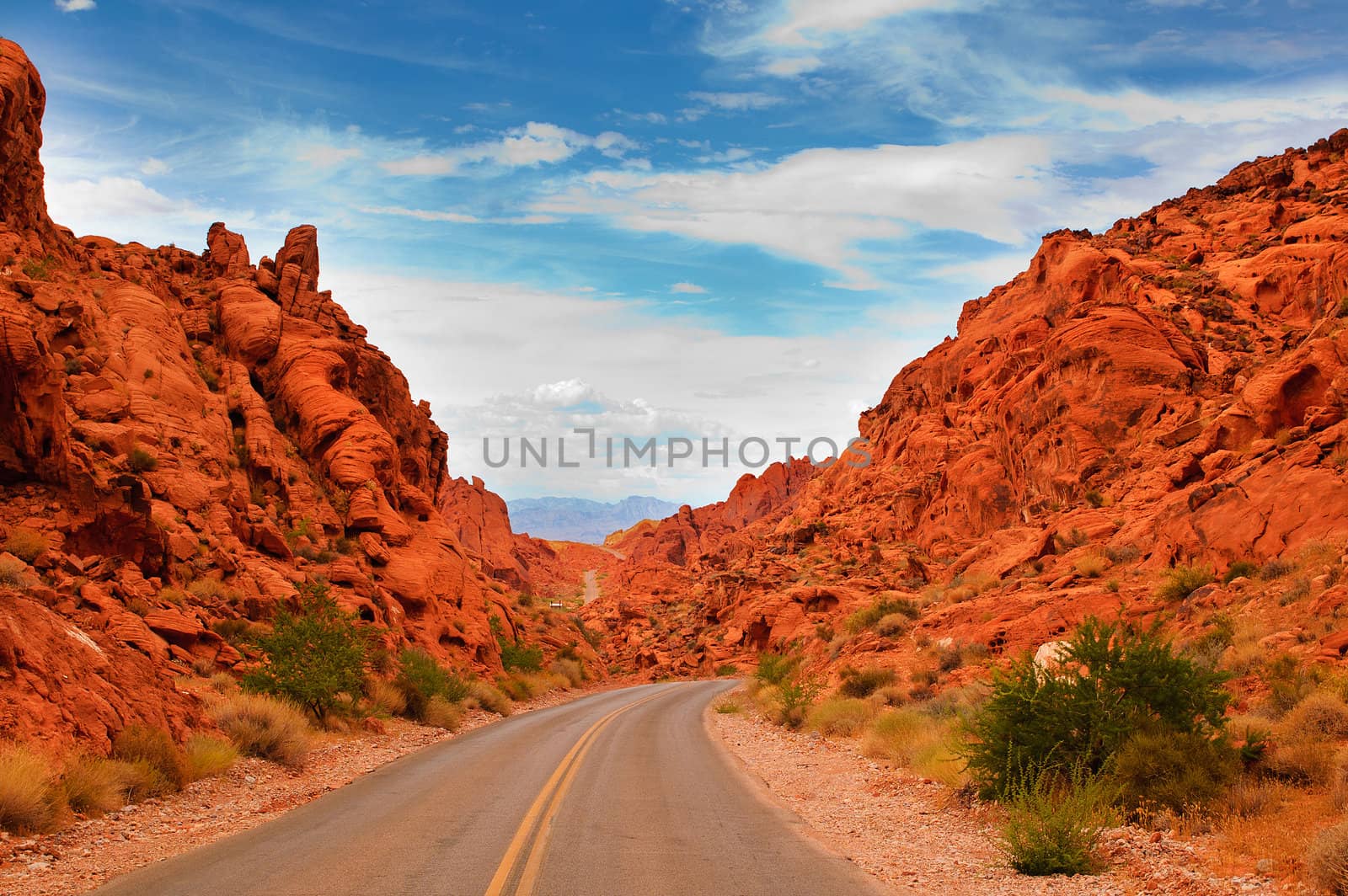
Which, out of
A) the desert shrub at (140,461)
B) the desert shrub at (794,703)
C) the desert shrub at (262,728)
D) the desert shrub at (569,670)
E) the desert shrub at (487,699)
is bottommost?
the desert shrub at (569,670)

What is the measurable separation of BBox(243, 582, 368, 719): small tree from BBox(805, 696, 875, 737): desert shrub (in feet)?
34.5

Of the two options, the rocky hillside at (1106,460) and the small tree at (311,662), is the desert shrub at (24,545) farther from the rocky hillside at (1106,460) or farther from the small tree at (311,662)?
the rocky hillside at (1106,460)

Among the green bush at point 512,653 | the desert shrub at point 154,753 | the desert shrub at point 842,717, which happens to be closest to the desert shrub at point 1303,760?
the desert shrub at point 842,717

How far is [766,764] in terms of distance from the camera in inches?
614

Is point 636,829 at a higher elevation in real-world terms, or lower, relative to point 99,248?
lower

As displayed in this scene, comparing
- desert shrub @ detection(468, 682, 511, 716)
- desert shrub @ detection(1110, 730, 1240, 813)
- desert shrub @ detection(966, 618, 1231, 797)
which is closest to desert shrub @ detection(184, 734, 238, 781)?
desert shrub @ detection(966, 618, 1231, 797)

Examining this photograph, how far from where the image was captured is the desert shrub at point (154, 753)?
407 inches

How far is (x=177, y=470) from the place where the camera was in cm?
2219

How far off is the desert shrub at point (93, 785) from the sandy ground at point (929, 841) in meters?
7.97

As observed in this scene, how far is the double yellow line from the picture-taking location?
716 cm

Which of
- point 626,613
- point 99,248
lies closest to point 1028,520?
point 99,248

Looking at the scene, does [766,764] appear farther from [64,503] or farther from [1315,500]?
[64,503]

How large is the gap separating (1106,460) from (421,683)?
74.5 feet

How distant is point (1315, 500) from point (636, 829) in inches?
518
